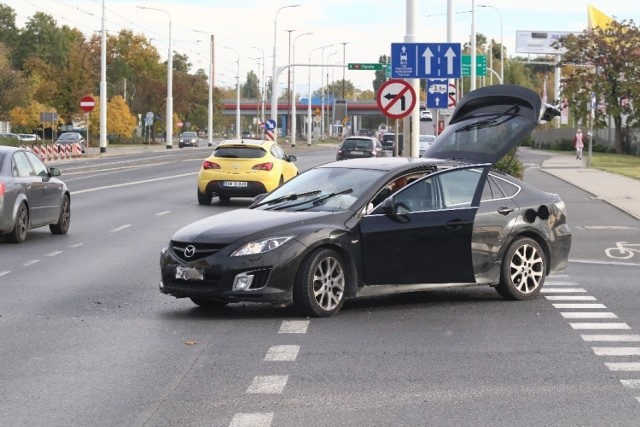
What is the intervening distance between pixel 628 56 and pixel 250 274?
6945 centimetres

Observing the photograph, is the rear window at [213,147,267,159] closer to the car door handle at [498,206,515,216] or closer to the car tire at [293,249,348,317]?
the car door handle at [498,206,515,216]

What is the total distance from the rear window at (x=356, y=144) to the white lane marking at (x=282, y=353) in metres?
43.2

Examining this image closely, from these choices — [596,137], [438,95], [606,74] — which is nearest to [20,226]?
[438,95]

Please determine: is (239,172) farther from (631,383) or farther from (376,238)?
(631,383)

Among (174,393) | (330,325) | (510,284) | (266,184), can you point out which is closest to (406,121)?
(266,184)

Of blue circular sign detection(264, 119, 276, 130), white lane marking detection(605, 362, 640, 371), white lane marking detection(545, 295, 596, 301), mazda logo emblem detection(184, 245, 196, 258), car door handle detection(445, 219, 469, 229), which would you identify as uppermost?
blue circular sign detection(264, 119, 276, 130)

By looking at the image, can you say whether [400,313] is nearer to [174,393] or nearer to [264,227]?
[264,227]

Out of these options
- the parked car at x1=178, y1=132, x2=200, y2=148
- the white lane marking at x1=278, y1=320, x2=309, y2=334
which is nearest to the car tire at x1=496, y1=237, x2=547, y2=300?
the white lane marking at x1=278, y1=320, x2=309, y2=334

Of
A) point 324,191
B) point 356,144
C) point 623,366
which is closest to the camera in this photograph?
point 623,366

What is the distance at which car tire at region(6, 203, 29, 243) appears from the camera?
1889 cm

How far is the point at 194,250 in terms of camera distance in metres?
Answer: 11.6

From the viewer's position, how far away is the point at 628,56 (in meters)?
77.6

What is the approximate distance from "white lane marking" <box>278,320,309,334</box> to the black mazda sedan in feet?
0.59

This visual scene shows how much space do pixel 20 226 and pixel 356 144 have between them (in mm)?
34721
